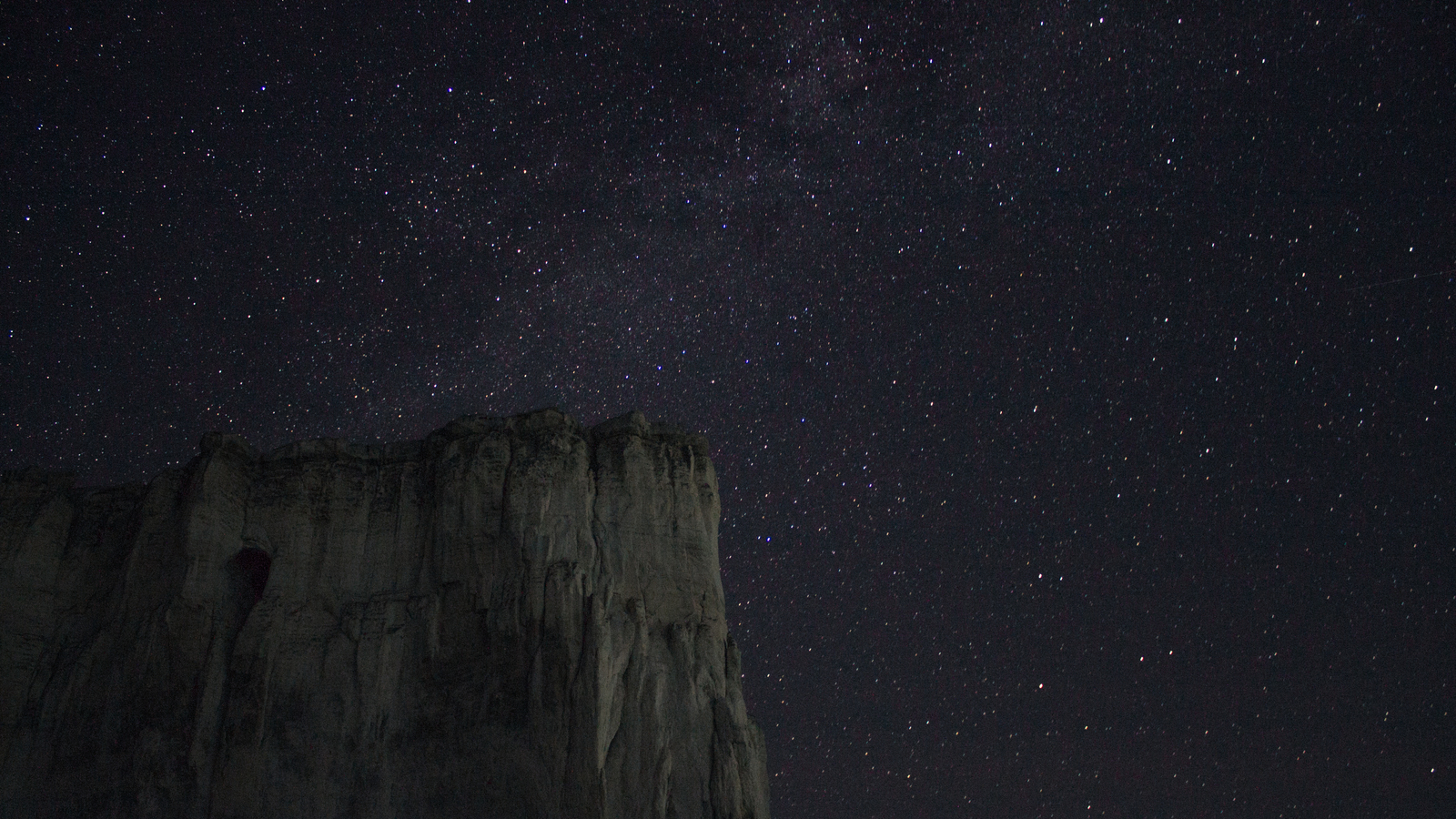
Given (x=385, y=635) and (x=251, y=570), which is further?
(x=251, y=570)

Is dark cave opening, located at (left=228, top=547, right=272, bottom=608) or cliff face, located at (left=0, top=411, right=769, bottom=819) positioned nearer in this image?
cliff face, located at (left=0, top=411, right=769, bottom=819)

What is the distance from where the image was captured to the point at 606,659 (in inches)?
1332

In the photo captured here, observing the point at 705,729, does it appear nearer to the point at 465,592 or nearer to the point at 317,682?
the point at 465,592

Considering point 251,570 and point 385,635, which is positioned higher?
point 251,570

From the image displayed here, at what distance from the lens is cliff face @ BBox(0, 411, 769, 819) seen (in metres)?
33.5

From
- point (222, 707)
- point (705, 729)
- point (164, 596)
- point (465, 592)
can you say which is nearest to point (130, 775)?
point (222, 707)

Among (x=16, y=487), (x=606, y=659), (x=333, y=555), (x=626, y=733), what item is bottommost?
(x=626, y=733)

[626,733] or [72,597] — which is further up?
[72,597]

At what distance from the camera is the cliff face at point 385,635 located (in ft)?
110

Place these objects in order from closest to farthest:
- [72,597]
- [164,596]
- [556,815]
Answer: [556,815] < [164,596] < [72,597]

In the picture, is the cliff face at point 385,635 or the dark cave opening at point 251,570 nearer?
the cliff face at point 385,635

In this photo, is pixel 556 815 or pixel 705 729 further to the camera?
pixel 705 729

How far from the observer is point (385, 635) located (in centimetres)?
3638

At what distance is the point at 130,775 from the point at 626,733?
618 inches
